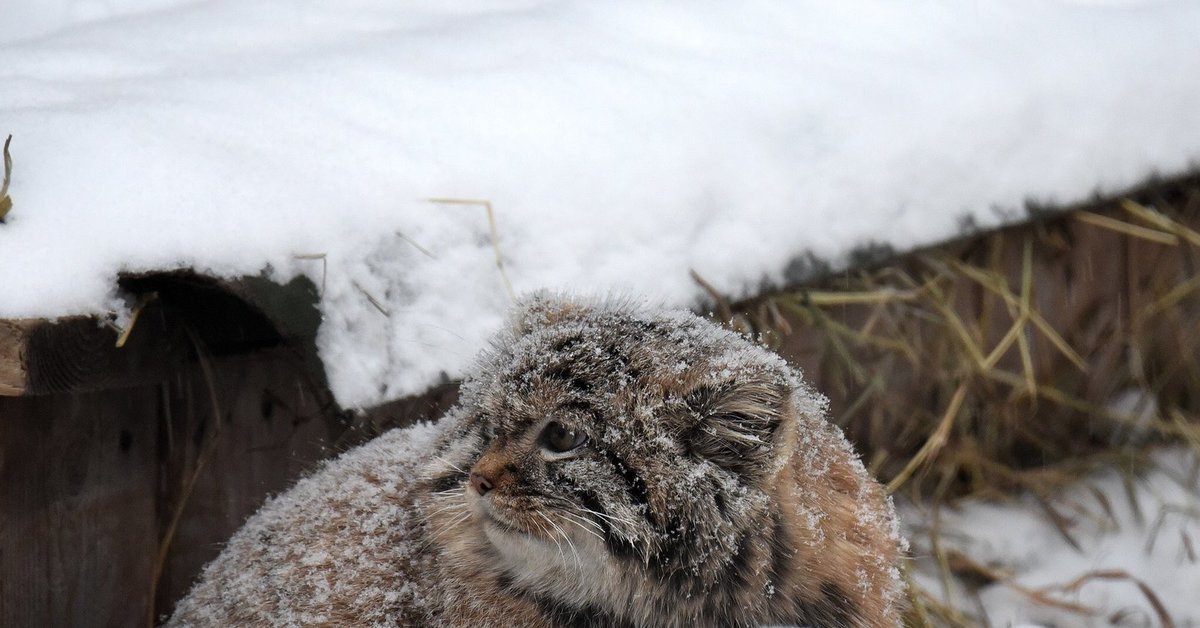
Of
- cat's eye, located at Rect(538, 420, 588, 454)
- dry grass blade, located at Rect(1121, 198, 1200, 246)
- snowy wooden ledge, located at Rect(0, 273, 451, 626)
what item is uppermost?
cat's eye, located at Rect(538, 420, 588, 454)

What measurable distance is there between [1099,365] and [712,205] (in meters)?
2.03

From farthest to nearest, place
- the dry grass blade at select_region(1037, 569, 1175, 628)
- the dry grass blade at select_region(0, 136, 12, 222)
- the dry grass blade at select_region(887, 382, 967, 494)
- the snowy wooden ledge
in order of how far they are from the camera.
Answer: the dry grass blade at select_region(887, 382, 967, 494)
the dry grass blade at select_region(1037, 569, 1175, 628)
the snowy wooden ledge
the dry grass blade at select_region(0, 136, 12, 222)

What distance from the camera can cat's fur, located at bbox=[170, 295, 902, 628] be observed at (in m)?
1.95

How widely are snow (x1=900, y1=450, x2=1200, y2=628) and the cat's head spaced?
1.78 meters

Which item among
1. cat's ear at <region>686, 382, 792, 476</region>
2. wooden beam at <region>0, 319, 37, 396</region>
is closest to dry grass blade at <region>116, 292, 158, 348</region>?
wooden beam at <region>0, 319, 37, 396</region>

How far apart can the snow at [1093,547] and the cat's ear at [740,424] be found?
5.78ft

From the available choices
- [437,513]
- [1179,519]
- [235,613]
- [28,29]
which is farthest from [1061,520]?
[28,29]

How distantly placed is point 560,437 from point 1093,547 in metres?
2.66

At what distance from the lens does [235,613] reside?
2.29 m

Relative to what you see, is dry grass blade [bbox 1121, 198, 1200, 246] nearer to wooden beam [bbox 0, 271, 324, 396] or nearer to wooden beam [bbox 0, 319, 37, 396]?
wooden beam [bbox 0, 271, 324, 396]

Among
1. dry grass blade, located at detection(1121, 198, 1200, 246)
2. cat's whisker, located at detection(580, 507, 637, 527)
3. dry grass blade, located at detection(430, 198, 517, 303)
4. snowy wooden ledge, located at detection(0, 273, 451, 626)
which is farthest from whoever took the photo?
dry grass blade, located at detection(1121, 198, 1200, 246)

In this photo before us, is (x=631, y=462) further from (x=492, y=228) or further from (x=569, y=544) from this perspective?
(x=492, y=228)

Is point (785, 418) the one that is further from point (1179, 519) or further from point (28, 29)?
point (28, 29)

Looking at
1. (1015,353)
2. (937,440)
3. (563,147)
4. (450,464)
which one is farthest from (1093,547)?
(450,464)
